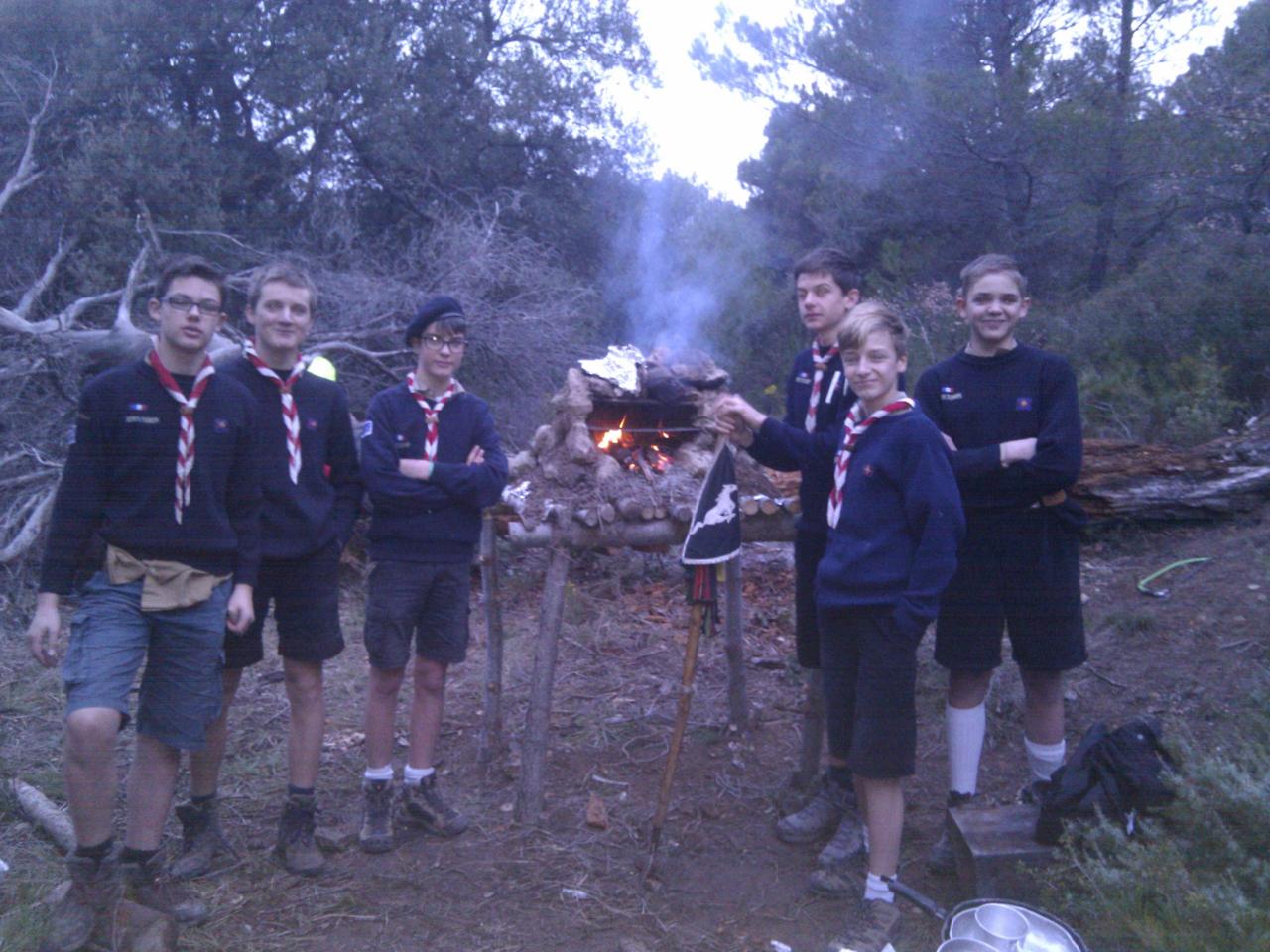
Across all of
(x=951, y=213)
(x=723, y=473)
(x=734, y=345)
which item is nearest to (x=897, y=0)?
(x=951, y=213)

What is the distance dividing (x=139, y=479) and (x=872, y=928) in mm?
2672

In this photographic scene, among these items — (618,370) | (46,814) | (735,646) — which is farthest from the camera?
(618,370)

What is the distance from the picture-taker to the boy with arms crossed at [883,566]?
3.16 meters

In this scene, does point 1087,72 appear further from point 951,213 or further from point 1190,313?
point 1190,313

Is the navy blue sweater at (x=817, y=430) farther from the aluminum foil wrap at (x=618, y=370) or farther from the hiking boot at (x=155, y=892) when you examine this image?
the hiking boot at (x=155, y=892)

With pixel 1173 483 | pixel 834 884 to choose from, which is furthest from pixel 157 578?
pixel 1173 483

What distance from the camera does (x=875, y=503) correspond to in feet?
10.8

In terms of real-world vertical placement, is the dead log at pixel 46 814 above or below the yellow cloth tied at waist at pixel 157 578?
below

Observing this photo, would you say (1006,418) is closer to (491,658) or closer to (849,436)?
(849,436)

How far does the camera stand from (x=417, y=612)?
3.91 meters

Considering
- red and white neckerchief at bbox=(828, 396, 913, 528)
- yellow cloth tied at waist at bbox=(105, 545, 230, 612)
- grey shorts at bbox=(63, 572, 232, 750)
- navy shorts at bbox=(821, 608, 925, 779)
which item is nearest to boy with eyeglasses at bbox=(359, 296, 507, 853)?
grey shorts at bbox=(63, 572, 232, 750)

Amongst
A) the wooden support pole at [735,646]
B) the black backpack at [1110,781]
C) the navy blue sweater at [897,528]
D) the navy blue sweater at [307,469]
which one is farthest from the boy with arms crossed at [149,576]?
the black backpack at [1110,781]

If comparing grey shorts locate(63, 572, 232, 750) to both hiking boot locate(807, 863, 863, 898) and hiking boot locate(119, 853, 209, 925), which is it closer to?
hiking boot locate(119, 853, 209, 925)

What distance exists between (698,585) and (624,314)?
986cm
